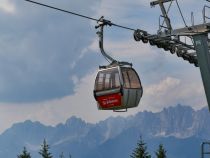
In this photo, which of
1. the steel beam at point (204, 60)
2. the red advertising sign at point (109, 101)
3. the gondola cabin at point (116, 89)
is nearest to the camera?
the red advertising sign at point (109, 101)

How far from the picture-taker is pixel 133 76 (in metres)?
25.8

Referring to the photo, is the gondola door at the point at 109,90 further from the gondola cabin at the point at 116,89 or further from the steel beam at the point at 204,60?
the steel beam at the point at 204,60

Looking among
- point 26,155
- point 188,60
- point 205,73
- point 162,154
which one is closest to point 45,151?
point 26,155

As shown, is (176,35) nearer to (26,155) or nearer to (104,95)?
(104,95)

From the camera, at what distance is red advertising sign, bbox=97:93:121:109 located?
80.2 ft

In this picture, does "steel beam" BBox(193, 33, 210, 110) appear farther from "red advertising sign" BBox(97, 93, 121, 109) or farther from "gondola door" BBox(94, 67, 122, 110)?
"red advertising sign" BBox(97, 93, 121, 109)

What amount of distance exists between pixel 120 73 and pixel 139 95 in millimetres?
1853

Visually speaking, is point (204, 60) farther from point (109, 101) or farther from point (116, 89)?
point (109, 101)

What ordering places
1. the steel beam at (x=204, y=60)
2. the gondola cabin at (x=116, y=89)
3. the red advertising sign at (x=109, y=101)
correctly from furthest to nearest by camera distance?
the steel beam at (x=204, y=60) < the gondola cabin at (x=116, y=89) < the red advertising sign at (x=109, y=101)

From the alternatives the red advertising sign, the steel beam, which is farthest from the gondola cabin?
the steel beam

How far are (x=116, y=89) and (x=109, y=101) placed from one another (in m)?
0.63

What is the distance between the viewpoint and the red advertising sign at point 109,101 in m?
24.4

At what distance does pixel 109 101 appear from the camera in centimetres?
2470

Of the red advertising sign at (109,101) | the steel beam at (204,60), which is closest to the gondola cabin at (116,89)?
the red advertising sign at (109,101)
